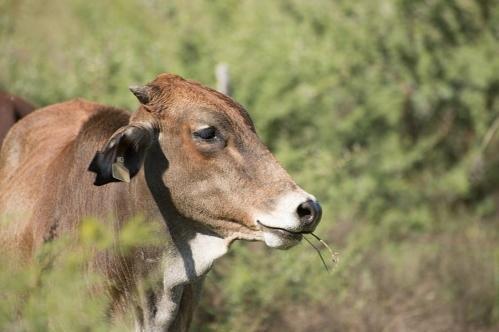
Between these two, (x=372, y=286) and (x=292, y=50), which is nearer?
(x=372, y=286)

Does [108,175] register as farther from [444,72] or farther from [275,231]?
[444,72]

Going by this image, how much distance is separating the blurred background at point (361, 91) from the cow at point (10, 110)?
2.49m

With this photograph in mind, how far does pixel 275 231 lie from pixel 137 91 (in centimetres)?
103

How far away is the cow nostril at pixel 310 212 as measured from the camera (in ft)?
15.3

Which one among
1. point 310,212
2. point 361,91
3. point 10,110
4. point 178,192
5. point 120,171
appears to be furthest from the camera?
point 361,91

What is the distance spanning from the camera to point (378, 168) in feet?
36.0

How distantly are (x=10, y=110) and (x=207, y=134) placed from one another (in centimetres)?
250

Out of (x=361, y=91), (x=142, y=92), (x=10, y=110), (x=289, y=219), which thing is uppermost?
(x=142, y=92)

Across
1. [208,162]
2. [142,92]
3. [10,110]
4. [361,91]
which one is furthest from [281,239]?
[361,91]

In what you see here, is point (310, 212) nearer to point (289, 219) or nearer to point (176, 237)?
point (289, 219)

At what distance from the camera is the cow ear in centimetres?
487

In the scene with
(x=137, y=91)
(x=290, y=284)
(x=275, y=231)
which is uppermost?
(x=137, y=91)

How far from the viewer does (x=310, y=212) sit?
468 centimetres

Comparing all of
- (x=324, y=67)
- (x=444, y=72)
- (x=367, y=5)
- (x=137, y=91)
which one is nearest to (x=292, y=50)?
(x=324, y=67)
